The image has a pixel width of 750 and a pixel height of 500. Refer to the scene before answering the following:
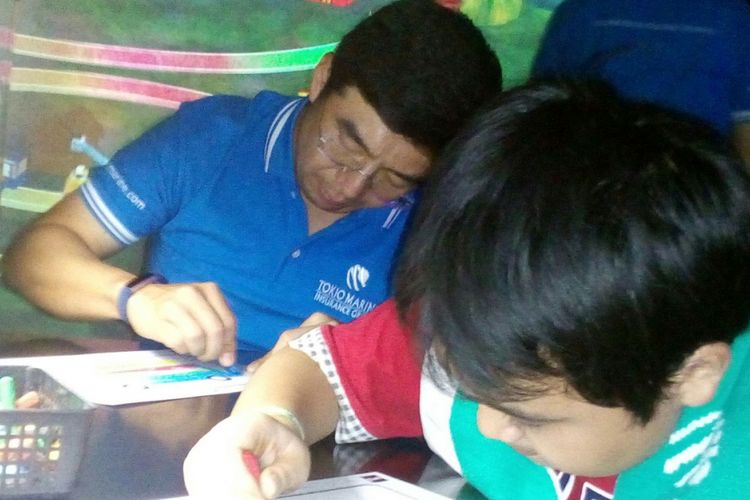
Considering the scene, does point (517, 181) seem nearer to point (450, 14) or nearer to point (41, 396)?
point (41, 396)

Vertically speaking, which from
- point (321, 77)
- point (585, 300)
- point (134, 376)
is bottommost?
point (134, 376)

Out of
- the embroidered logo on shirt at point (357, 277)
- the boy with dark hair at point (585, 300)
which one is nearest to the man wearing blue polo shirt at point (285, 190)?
the embroidered logo on shirt at point (357, 277)

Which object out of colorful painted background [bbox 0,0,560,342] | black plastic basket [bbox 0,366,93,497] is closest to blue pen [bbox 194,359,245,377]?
black plastic basket [bbox 0,366,93,497]

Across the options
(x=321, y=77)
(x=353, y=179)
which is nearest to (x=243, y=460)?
(x=353, y=179)

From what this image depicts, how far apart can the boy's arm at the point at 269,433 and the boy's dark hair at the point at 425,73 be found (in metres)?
0.36

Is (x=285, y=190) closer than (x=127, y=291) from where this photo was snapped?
No

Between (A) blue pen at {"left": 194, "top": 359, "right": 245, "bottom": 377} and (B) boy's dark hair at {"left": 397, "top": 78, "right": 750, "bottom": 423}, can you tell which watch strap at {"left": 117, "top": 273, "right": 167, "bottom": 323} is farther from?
(B) boy's dark hair at {"left": 397, "top": 78, "right": 750, "bottom": 423}

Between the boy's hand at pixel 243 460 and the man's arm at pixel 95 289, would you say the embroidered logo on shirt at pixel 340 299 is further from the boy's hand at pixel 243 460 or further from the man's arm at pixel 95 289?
the boy's hand at pixel 243 460

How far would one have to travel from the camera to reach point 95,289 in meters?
1.06

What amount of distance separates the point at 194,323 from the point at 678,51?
0.78m

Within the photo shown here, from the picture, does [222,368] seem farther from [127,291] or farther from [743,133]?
[743,133]

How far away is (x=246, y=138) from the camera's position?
1.24 metres

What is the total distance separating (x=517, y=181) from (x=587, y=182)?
0.04 meters

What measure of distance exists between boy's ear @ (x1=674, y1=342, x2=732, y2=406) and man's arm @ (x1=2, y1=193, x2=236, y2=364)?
1.42ft
